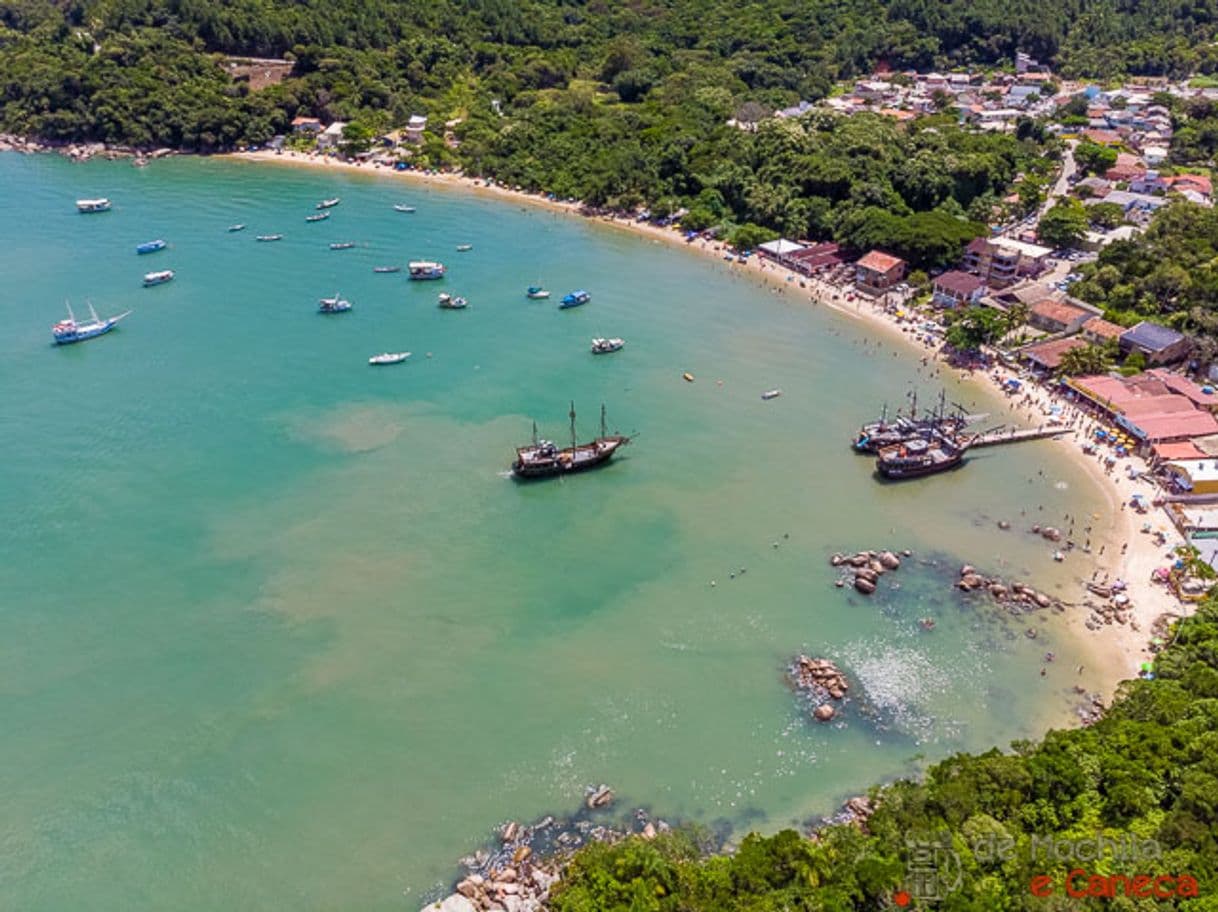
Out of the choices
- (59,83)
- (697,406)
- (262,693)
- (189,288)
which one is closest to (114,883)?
(262,693)

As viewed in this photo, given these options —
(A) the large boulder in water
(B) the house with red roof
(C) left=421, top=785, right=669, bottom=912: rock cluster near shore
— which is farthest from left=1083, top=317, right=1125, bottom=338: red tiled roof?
(A) the large boulder in water

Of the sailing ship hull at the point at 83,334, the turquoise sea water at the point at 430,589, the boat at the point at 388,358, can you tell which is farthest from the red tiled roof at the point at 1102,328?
the sailing ship hull at the point at 83,334

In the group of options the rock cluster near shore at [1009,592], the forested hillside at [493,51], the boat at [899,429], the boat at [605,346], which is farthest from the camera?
the forested hillside at [493,51]

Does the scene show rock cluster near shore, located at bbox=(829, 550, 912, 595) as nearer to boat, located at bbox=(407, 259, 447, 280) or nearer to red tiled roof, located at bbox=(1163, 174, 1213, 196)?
boat, located at bbox=(407, 259, 447, 280)

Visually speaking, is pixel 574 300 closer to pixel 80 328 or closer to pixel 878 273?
pixel 878 273

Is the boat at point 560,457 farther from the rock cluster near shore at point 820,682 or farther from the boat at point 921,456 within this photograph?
the rock cluster near shore at point 820,682

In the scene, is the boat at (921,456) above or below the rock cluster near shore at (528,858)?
above
